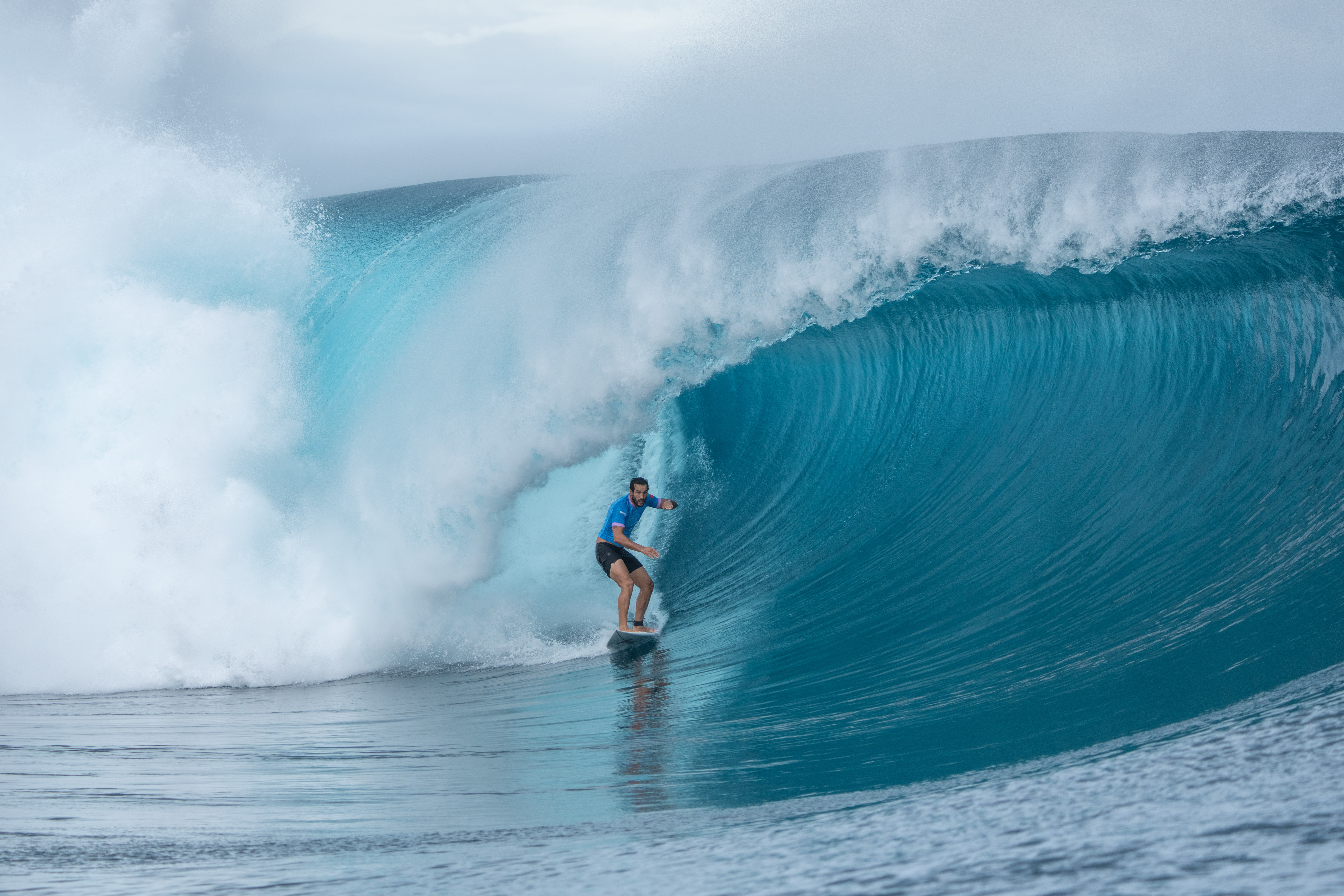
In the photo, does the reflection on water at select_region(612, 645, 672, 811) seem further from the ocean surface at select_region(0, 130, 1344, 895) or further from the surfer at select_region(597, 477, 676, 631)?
the surfer at select_region(597, 477, 676, 631)

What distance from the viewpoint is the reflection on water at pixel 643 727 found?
3111 mm

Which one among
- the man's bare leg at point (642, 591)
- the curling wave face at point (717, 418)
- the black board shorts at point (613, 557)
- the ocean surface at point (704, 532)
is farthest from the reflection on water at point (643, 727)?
the black board shorts at point (613, 557)

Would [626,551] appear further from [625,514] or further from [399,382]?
[399,382]

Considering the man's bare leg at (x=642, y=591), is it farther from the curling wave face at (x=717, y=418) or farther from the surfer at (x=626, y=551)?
the curling wave face at (x=717, y=418)

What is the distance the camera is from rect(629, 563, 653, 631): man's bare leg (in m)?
6.25

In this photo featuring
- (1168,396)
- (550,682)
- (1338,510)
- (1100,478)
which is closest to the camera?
(1338,510)

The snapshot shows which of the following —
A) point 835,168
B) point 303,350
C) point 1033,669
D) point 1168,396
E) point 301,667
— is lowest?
point 1033,669

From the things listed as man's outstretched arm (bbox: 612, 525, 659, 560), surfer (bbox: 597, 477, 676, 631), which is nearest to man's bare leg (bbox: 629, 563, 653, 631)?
surfer (bbox: 597, 477, 676, 631)

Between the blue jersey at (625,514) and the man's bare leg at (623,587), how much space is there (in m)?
0.16

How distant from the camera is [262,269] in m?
9.45

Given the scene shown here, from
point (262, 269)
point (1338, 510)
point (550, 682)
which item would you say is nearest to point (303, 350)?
point (262, 269)

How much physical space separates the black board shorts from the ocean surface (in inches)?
17.6

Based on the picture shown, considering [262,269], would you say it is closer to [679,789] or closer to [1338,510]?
[679,789]

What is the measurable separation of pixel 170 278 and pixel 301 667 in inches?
165
